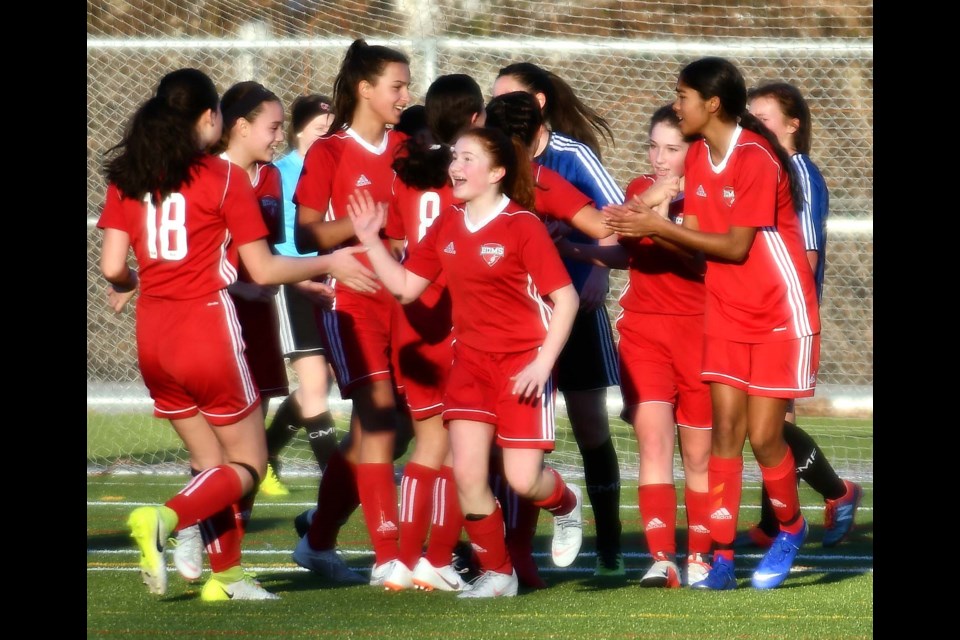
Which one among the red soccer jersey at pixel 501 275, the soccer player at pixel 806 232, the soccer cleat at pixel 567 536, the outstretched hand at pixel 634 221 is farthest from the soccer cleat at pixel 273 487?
the outstretched hand at pixel 634 221

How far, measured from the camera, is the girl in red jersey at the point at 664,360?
5.83 m

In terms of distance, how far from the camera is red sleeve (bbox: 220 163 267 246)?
202 inches

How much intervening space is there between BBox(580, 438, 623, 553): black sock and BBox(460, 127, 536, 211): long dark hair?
1273mm

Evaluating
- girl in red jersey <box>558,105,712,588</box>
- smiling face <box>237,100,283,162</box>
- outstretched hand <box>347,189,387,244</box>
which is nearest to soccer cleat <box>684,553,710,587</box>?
girl in red jersey <box>558,105,712,588</box>

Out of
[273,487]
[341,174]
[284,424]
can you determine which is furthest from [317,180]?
[273,487]

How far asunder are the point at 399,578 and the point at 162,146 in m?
1.94

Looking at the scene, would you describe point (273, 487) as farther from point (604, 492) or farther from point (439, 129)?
point (439, 129)

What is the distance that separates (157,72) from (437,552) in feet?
27.5

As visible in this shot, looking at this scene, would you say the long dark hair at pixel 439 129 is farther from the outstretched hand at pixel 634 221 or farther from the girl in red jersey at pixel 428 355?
the outstretched hand at pixel 634 221

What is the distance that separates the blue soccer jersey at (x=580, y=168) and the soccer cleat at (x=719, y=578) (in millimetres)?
1299

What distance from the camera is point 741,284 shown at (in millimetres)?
5543
